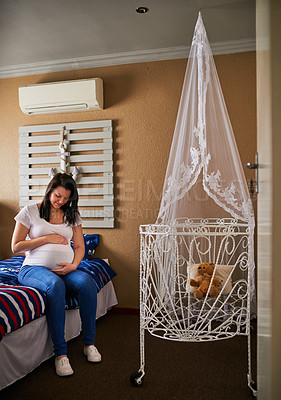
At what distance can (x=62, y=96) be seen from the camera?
3.74m

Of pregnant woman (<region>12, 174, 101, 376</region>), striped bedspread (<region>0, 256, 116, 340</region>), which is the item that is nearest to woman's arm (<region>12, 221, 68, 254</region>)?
pregnant woman (<region>12, 174, 101, 376</region>)

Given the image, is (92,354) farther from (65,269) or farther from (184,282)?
(184,282)

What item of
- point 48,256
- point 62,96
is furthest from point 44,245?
point 62,96

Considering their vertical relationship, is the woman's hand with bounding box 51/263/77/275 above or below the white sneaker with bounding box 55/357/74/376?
above

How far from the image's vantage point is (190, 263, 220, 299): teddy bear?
2.52 meters

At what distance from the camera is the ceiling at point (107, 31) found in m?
2.81

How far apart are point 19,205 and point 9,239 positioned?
1.24ft

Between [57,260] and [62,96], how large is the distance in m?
1.78

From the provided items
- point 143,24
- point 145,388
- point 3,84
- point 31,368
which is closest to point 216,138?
point 143,24

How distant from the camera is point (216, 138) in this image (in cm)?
279

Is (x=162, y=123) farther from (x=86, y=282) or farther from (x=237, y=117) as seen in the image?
(x=86, y=282)

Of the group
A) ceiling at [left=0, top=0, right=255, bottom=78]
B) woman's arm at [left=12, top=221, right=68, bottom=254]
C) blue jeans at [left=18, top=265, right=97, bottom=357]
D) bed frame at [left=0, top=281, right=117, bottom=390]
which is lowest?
bed frame at [left=0, top=281, right=117, bottom=390]

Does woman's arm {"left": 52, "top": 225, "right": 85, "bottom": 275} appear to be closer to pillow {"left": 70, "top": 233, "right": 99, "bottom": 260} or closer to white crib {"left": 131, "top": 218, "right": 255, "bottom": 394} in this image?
white crib {"left": 131, "top": 218, "right": 255, "bottom": 394}

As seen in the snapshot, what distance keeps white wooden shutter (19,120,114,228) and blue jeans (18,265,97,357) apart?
1.20 metres
